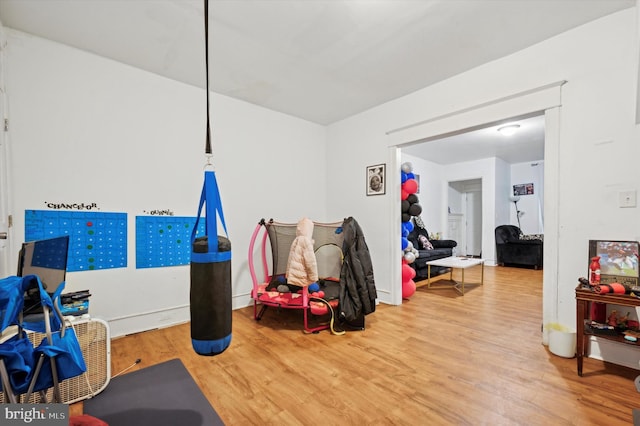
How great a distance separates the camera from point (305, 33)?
2.25 metres

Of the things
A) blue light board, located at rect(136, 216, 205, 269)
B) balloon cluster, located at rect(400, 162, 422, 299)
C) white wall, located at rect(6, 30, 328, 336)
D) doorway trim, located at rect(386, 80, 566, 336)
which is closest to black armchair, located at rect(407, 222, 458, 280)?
balloon cluster, located at rect(400, 162, 422, 299)

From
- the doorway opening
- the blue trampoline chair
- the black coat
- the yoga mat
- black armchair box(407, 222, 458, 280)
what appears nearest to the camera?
the blue trampoline chair

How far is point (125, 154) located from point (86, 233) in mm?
821

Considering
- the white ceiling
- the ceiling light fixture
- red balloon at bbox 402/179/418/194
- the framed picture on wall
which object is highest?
the white ceiling

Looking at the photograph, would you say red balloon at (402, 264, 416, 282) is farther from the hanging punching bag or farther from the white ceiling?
the hanging punching bag

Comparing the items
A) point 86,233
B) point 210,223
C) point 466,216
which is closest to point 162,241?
point 86,233

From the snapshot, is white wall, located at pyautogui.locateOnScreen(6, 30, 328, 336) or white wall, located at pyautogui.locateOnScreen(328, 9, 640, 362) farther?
white wall, located at pyautogui.locateOnScreen(6, 30, 328, 336)

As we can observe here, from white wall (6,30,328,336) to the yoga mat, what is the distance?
990 mm

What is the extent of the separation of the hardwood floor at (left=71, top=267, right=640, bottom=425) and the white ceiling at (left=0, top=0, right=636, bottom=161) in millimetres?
2663

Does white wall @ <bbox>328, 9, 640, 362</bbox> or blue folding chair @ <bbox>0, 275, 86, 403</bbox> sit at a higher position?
white wall @ <bbox>328, 9, 640, 362</bbox>

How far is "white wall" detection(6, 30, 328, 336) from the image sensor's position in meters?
2.25

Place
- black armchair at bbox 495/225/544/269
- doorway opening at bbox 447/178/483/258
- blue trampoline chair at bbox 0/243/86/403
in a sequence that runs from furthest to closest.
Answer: doorway opening at bbox 447/178/483/258
black armchair at bbox 495/225/544/269
blue trampoline chair at bbox 0/243/86/403

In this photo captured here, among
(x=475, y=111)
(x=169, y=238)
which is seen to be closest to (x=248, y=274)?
(x=169, y=238)

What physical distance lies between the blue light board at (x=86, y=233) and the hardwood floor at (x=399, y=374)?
0.76 m
